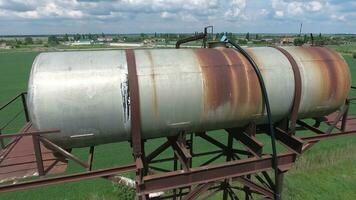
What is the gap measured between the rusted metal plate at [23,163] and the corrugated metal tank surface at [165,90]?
1002 mm

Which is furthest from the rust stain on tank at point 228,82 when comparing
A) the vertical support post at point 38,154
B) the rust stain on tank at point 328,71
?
the vertical support post at point 38,154

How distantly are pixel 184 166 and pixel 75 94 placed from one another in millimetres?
3005

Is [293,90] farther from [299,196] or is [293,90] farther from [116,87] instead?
[299,196]

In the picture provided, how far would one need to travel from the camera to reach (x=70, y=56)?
7.15 metres

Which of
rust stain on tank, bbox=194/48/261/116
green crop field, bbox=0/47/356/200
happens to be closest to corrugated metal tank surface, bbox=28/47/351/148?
rust stain on tank, bbox=194/48/261/116

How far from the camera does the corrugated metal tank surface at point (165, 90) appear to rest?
6.54 meters

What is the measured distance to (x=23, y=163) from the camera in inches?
310

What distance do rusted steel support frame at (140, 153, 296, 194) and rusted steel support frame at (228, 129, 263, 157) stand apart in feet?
0.75

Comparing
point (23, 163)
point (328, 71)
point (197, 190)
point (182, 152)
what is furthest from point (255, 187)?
point (23, 163)

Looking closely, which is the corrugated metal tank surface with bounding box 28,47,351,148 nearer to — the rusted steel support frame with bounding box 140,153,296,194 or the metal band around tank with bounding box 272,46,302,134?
the metal band around tank with bounding box 272,46,302,134

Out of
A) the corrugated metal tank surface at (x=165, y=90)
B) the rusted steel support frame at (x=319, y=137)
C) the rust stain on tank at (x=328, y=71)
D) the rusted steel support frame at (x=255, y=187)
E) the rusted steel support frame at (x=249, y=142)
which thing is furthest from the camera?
the rusted steel support frame at (x=319, y=137)

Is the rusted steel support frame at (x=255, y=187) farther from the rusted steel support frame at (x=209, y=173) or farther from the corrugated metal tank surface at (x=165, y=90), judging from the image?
the corrugated metal tank surface at (x=165, y=90)

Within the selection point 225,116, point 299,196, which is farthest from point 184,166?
point 299,196

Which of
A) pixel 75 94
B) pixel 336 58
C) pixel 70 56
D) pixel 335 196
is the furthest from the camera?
pixel 335 196
